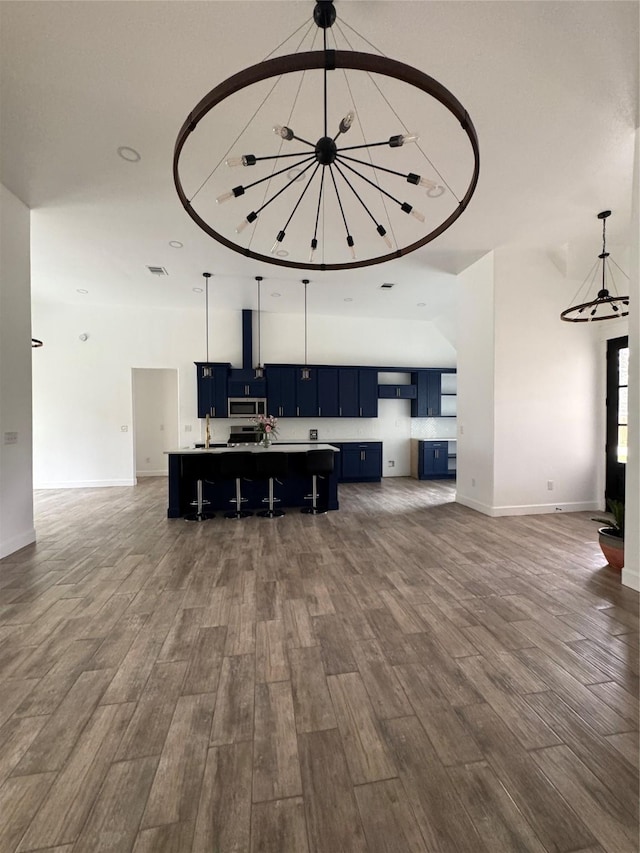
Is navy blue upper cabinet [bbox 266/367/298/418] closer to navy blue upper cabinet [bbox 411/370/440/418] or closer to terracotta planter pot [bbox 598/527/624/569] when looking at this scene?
navy blue upper cabinet [bbox 411/370/440/418]

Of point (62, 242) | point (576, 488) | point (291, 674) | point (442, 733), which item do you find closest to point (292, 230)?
point (62, 242)

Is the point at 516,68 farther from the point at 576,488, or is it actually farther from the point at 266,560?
the point at 576,488

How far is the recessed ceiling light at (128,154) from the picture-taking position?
109 inches

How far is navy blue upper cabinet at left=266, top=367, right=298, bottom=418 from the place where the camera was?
23.8ft

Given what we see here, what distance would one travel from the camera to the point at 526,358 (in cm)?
473

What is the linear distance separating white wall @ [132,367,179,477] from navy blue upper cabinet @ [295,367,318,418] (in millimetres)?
3001

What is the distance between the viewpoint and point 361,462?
7.36 metres

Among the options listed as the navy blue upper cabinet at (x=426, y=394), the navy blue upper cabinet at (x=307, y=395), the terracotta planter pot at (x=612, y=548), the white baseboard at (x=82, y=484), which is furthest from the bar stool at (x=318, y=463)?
the white baseboard at (x=82, y=484)

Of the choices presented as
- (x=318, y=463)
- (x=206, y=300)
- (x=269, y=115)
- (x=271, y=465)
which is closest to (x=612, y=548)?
(x=318, y=463)

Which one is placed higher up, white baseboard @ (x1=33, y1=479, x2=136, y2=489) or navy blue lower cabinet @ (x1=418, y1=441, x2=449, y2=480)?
navy blue lower cabinet @ (x1=418, y1=441, x2=449, y2=480)

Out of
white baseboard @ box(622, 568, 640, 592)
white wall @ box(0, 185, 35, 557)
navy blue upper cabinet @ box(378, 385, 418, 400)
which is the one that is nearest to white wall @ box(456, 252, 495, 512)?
white baseboard @ box(622, 568, 640, 592)

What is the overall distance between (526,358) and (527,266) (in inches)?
48.5

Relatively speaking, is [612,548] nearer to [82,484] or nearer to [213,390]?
[213,390]

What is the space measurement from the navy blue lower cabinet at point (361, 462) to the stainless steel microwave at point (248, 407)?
1836mm
